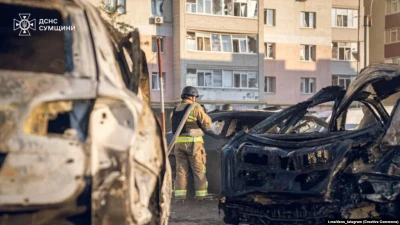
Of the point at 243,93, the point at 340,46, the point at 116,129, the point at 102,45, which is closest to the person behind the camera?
the point at 116,129

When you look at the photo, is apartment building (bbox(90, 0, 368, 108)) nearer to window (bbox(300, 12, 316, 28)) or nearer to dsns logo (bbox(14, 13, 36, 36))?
window (bbox(300, 12, 316, 28))

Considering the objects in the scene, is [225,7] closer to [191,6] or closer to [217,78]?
[191,6]

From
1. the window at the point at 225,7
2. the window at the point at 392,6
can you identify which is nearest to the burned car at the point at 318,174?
the window at the point at 225,7

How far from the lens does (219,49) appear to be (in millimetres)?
38594

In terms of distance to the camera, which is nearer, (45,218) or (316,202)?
(45,218)

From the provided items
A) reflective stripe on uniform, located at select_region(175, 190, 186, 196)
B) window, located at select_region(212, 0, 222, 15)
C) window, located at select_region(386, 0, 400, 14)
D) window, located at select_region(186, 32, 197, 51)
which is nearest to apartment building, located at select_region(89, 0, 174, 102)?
window, located at select_region(186, 32, 197, 51)

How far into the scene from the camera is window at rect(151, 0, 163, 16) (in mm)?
37281

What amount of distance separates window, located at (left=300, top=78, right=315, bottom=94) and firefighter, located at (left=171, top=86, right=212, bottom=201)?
34359 mm

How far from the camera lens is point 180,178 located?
9133 millimetres

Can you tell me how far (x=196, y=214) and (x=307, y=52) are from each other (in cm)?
3626

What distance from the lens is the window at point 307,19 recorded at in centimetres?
4284

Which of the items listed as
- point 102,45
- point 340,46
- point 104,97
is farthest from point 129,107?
point 340,46

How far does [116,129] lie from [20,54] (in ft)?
2.75

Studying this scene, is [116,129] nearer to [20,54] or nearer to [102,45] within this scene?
[102,45]
